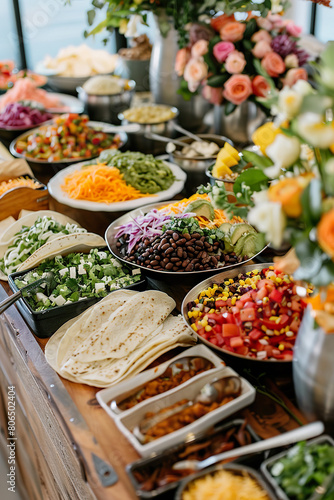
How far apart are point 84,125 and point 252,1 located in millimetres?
1126

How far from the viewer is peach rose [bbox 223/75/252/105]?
2.55 m

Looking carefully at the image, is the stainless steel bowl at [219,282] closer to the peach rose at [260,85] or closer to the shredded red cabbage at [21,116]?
the peach rose at [260,85]

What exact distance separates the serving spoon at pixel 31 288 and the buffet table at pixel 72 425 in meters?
0.13

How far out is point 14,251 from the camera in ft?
6.41

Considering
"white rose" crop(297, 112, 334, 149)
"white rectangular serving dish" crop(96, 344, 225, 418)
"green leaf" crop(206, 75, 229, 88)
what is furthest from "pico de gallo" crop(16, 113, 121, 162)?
"white rose" crop(297, 112, 334, 149)

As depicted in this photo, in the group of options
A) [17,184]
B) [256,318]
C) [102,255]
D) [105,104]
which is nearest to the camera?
[256,318]

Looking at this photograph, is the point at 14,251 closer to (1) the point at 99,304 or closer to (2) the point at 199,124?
(1) the point at 99,304

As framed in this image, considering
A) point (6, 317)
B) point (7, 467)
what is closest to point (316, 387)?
point (6, 317)

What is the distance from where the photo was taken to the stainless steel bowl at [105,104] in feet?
10.7

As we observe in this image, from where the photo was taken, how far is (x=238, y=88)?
8.46 feet

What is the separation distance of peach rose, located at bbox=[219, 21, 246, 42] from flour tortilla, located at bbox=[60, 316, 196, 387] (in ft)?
5.59

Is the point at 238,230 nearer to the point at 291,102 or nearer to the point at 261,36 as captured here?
the point at 291,102

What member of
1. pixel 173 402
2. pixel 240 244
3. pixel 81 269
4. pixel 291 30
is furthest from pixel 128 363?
pixel 291 30

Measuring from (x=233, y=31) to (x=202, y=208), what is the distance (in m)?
1.16
